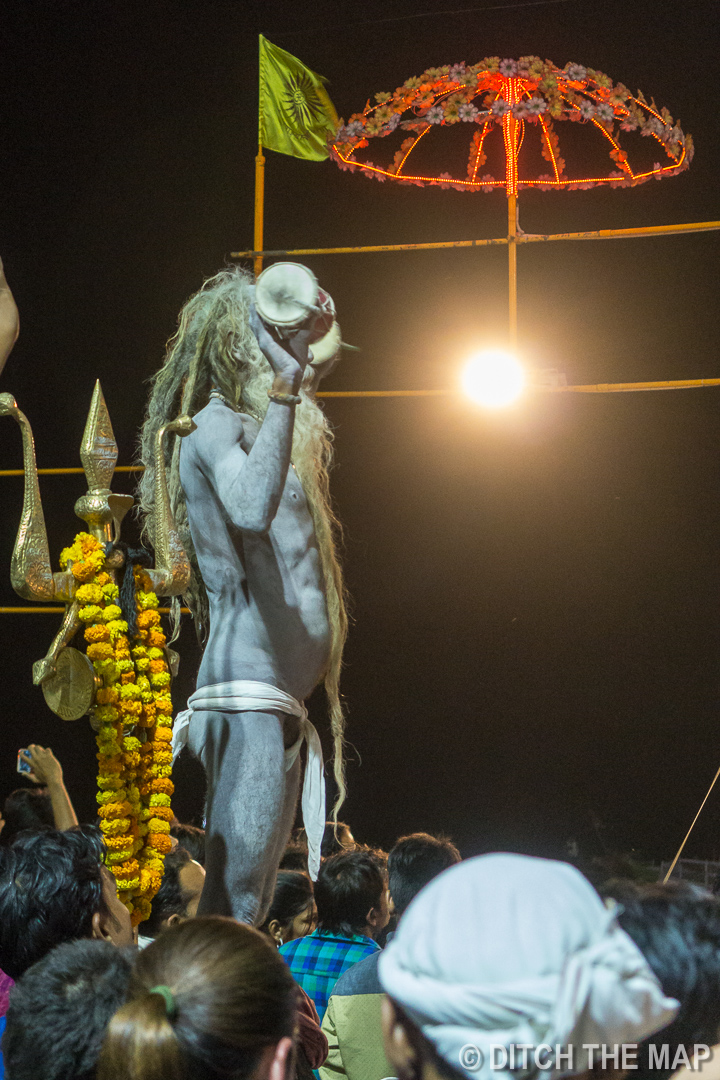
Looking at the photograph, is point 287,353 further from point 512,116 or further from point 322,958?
point 512,116

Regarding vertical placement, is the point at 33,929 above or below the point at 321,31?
below

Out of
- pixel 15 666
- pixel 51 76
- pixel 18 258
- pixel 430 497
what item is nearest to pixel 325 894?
pixel 430 497

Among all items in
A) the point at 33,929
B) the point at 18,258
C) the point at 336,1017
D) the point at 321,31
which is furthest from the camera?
the point at 18,258


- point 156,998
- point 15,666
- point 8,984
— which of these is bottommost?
point 15,666

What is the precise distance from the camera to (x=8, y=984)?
181 centimetres

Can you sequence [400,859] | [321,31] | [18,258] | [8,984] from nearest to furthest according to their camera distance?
[8,984], [400,859], [321,31], [18,258]

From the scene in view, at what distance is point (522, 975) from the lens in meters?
0.80

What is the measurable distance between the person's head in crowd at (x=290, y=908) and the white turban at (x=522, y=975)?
6.66 ft

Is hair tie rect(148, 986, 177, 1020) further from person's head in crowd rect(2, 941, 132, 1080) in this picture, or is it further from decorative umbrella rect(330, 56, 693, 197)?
decorative umbrella rect(330, 56, 693, 197)

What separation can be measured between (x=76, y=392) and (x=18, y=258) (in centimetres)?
79

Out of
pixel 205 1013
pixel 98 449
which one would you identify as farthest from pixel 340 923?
pixel 205 1013

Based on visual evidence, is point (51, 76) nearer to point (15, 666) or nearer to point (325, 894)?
point (15, 666)

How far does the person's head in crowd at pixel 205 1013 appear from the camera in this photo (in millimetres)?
963

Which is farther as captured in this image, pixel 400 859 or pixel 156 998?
pixel 400 859
